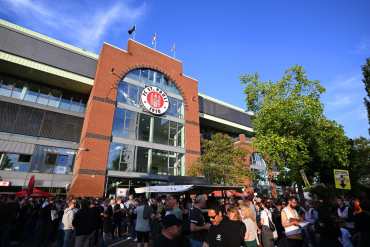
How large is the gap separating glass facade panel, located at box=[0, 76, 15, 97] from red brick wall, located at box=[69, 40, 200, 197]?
26.0 feet

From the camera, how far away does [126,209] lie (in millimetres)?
11758

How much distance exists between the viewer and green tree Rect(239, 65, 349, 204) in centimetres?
1463

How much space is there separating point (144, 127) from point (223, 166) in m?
10.1

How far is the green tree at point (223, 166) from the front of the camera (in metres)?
17.6

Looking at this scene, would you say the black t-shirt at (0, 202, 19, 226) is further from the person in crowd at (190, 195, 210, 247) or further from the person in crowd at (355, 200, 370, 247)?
the person in crowd at (355, 200, 370, 247)

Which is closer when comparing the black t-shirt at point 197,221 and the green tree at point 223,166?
the black t-shirt at point 197,221

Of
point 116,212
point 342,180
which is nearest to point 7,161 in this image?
point 116,212

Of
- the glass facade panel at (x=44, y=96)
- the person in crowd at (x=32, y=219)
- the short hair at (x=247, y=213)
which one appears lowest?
the person in crowd at (x=32, y=219)

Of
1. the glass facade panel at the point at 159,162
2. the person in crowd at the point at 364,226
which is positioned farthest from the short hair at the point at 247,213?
the glass facade panel at the point at 159,162

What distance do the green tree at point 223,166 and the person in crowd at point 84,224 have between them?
504 inches

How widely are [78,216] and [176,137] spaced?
18.8 m

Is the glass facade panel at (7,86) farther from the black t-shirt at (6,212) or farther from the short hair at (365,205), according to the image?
the short hair at (365,205)

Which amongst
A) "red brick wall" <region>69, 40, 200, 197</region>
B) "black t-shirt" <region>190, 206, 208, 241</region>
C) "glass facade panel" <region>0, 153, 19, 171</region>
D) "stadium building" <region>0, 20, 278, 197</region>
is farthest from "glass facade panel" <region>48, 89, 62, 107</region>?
"black t-shirt" <region>190, 206, 208, 241</region>

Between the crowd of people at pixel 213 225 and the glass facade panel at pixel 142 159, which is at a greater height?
the glass facade panel at pixel 142 159
